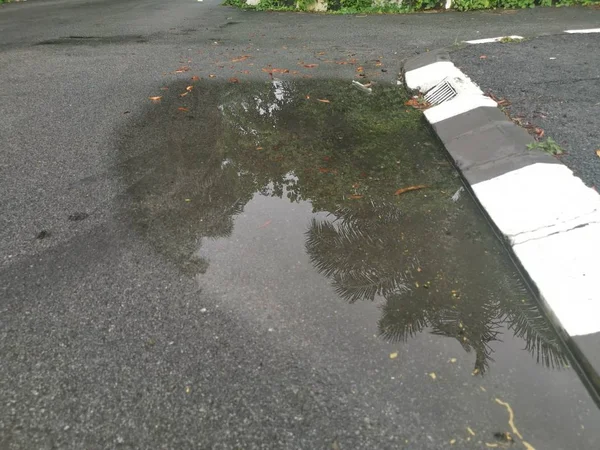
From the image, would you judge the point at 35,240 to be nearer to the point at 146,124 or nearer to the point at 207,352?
the point at 207,352

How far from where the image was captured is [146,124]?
459 cm

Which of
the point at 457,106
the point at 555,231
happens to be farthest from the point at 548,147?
the point at 457,106

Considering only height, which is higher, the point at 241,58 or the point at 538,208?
the point at 538,208

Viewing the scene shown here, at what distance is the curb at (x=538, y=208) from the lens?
220 cm

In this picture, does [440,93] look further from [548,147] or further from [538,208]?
[538,208]

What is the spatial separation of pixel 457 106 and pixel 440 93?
534 millimetres

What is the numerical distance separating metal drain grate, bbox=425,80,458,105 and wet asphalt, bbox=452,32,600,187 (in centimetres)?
35

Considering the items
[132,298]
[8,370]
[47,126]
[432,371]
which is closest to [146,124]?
[47,126]

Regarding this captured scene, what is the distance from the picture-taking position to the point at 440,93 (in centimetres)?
504

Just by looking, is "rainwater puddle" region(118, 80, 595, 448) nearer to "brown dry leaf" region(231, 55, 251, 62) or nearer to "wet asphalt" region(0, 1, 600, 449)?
"wet asphalt" region(0, 1, 600, 449)

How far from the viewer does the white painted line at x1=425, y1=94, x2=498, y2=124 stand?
444 centimetres

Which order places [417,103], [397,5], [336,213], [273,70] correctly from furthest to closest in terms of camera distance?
[397,5] < [273,70] < [417,103] < [336,213]

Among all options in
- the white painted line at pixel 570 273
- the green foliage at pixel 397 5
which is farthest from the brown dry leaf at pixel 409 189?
the green foliage at pixel 397 5

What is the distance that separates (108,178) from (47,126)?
5.11 feet
